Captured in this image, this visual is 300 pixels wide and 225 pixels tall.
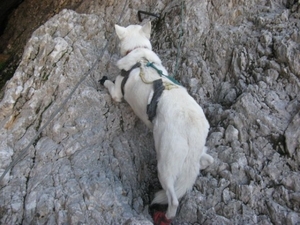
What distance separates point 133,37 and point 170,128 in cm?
209

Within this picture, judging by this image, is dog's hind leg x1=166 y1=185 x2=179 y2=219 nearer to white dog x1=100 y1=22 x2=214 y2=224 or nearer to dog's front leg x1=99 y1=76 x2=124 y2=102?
white dog x1=100 y1=22 x2=214 y2=224

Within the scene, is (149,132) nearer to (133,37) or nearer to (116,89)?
(116,89)

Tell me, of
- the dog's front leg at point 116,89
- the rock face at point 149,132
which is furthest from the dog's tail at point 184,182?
the dog's front leg at point 116,89

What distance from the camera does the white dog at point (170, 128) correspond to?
321cm

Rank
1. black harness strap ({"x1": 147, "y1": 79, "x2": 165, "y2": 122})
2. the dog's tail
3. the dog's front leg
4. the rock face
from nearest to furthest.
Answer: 1. the dog's tail
2. the rock face
3. black harness strap ({"x1": 147, "y1": 79, "x2": 165, "y2": 122})
4. the dog's front leg

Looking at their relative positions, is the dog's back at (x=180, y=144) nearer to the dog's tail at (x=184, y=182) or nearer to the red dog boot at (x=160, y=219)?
the dog's tail at (x=184, y=182)

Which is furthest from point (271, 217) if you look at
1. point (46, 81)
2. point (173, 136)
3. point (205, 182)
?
point (46, 81)

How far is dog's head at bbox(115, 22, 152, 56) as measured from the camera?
15.4 feet

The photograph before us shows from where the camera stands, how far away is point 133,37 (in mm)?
4762

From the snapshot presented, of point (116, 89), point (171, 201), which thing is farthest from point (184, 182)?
point (116, 89)

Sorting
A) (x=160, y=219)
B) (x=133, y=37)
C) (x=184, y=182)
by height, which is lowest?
(x=160, y=219)

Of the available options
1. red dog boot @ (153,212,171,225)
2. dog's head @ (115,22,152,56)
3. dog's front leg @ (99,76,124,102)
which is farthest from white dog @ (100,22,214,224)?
A: dog's head @ (115,22,152,56)

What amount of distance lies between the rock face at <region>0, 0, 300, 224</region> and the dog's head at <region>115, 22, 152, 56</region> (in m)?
0.57

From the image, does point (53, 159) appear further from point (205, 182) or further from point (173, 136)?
point (205, 182)
